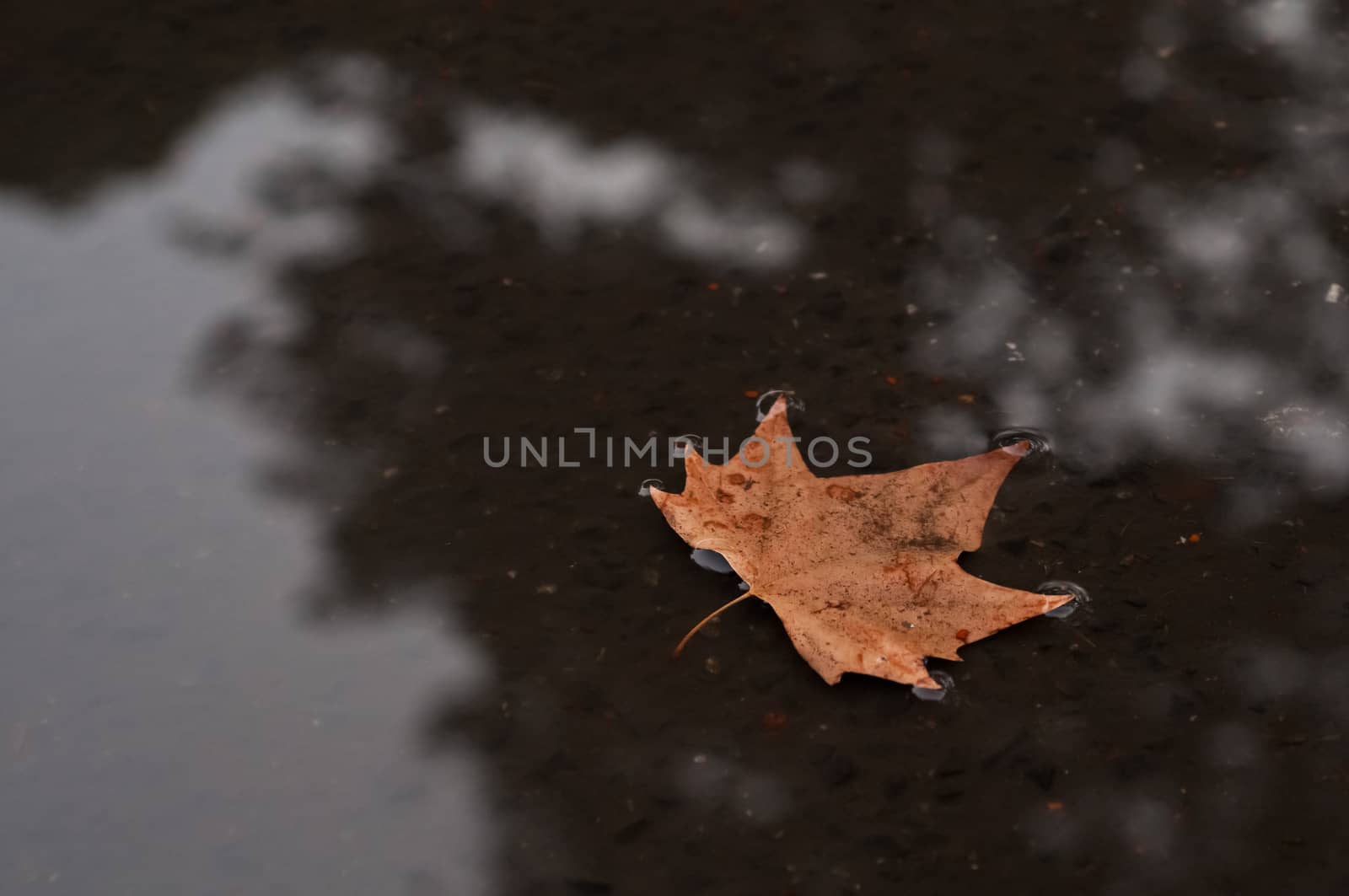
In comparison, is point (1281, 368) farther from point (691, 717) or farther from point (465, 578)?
point (465, 578)

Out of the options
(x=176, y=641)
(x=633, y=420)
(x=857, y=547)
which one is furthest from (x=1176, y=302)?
(x=176, y=641)

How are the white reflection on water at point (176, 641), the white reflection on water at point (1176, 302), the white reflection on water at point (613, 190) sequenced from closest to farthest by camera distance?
1. the white reflection on water at point (176, 641)
2. the white reflection on water at point (1176, 302)
3. the white reflection on water at point (613, 190)

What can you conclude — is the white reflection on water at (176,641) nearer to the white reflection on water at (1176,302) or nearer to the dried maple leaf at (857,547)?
the dried maple leaf at (857,547)

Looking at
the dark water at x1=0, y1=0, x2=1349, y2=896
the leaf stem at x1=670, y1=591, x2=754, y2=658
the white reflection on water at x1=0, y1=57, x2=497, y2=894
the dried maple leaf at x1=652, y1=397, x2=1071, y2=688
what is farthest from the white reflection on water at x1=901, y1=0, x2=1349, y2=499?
the white reflection on water at x1=0, y1=57, x2=497, y2=894

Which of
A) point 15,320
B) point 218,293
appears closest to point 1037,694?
point 218,293

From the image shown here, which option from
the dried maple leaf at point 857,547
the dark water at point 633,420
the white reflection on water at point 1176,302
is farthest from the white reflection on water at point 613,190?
the dried maple leaf at point 857,547

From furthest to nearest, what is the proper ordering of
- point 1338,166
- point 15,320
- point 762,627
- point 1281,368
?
1. point 1338,166
2. point 15,320
3. point 1281,368
4. point 762,627

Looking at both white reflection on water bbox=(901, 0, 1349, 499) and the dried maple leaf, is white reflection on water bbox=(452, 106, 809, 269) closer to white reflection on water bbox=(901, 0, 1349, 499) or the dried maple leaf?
white reflection on water bbox=(901, 0, 1349, 499)
